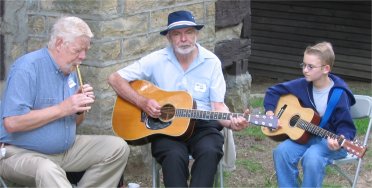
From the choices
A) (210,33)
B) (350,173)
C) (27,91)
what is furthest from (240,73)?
(27,91)

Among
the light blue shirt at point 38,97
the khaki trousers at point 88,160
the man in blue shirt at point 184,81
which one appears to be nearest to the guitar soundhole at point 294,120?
the man in blue shirt at point 184,81

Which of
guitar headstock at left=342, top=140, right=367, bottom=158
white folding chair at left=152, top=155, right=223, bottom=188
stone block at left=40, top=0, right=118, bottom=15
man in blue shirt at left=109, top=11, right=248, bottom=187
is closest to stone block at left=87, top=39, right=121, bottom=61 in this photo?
stone block at left=40, top=0, right=118, bottom=15

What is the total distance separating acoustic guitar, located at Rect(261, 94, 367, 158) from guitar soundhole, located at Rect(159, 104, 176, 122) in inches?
22.4

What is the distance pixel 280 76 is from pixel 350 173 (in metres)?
5.46

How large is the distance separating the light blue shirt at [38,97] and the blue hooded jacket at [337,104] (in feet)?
4.07

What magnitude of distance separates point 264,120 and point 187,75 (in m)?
0.59

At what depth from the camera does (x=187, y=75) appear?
5.29m

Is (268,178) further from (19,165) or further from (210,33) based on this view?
(19,165)

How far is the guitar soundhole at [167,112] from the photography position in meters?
5.13

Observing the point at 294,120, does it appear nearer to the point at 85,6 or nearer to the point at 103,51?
the point at 103,51

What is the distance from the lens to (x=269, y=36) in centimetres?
1202

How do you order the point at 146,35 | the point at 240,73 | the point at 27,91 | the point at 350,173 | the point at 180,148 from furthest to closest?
the point at 240,73 < the point at 350,173 < the point at 146,35 < the point at 180,148 < the point at 27,91

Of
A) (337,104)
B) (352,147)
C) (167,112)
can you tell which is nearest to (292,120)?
(337,104)

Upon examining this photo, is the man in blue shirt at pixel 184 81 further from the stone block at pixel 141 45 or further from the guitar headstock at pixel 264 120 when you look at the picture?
the stone block at pixel 141 45
